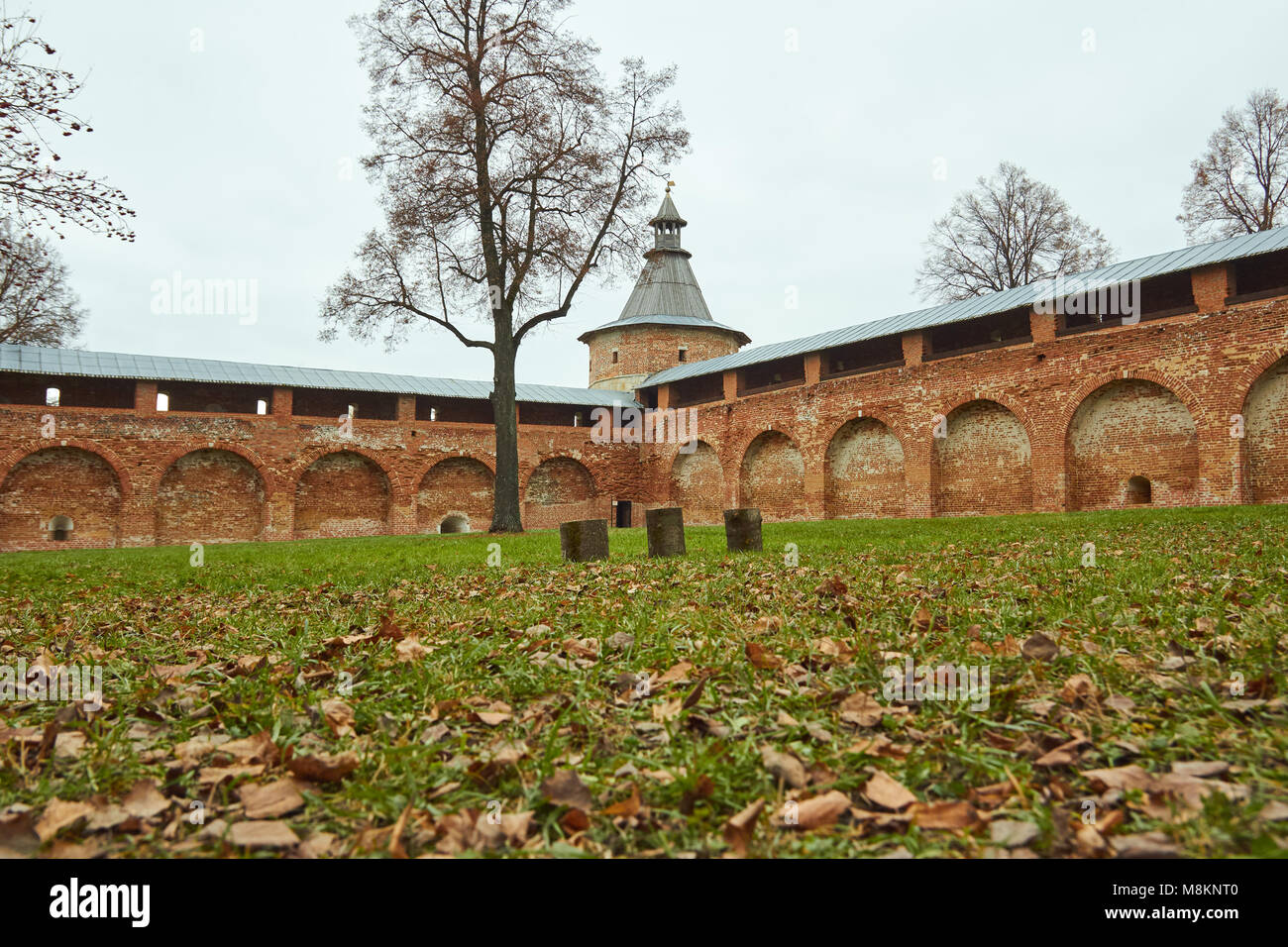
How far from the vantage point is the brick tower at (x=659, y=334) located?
34.2 metres

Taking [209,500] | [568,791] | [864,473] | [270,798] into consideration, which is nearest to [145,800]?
[270,798]

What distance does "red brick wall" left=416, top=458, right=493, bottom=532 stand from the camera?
2667cm

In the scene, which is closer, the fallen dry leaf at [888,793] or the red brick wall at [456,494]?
the fallen dry leaf at [888,793]

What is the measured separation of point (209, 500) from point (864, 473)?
20.3 metres

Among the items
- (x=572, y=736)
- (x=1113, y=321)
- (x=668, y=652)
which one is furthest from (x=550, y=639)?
(x=1113, y=321)

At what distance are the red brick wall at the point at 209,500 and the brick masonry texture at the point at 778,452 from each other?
0.20 ft

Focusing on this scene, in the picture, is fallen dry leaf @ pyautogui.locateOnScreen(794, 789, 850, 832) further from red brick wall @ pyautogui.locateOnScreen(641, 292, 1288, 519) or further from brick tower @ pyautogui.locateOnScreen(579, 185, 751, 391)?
brick tower @ pyautogui.locateOnScreen(579, 185, 751, 391)

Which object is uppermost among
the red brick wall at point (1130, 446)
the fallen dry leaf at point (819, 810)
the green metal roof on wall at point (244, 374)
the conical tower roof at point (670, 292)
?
the conical tower roof at point (670, 292)

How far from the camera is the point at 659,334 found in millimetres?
34188

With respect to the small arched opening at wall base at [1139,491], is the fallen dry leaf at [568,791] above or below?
below

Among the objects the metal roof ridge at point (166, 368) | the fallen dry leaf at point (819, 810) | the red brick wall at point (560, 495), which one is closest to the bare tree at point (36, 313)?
the metal roof ridge at point (166, 368)

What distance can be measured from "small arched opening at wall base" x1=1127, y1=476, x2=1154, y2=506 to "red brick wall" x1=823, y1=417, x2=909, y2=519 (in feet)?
18.2

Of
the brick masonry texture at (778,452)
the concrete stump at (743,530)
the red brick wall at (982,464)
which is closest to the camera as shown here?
the concrete stump at (743,530)

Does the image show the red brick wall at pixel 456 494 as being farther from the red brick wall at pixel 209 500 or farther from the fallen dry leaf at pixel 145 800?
the fallen dry leaf at pixel 145 800
